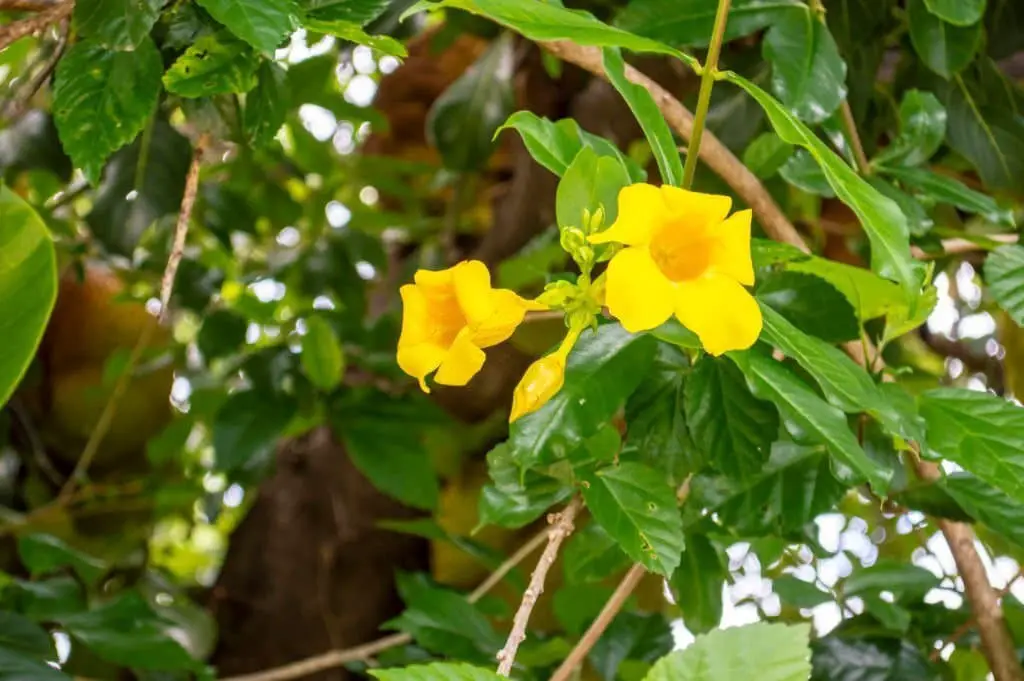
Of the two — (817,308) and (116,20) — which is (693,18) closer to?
(817,308)

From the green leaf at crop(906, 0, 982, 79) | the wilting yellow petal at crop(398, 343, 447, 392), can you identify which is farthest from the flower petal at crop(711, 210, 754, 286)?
the green leaf at crop(906, 0, 982, 79)

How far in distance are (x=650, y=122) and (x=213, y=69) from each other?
0.71 feet

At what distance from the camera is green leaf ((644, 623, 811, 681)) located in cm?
30

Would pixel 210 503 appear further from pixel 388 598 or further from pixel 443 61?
pixel 443 61

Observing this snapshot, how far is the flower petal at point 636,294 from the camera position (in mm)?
297

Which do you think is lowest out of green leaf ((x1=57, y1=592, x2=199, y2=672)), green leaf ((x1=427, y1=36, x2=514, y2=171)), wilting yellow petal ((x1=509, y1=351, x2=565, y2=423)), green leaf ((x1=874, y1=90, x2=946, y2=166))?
green leaf ((x1=57, y1=592, x2=199, y2=672))

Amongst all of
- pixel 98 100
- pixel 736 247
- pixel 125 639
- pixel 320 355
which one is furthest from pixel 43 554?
pixel 736 247

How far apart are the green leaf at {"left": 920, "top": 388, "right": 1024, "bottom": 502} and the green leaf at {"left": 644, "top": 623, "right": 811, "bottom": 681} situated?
0.47ft

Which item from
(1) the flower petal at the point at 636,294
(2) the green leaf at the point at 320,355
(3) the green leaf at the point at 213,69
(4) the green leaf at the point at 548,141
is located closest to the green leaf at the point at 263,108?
(3) the green leaf at the point at 213,69

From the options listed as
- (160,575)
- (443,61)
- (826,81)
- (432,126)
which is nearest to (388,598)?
(160,575)

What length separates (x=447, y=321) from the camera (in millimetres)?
349

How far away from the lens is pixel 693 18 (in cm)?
54

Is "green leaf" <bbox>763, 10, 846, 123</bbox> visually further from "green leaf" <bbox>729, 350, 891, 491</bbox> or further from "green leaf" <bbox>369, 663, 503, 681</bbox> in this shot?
"green leaf" <bbox>369, 663, 503, 681</bbox>

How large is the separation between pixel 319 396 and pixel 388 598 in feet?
1.08
